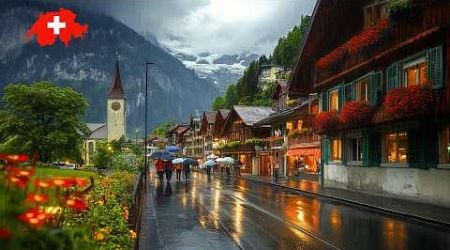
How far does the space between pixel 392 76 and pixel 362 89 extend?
4.39 m

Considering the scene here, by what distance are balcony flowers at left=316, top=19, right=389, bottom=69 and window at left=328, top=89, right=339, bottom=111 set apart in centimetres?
273

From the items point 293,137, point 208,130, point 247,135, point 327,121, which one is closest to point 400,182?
point 327,121

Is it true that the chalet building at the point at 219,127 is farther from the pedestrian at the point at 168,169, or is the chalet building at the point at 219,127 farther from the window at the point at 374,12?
the window at the point at 374,12

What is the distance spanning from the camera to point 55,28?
693 cm

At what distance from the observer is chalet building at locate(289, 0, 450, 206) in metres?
22.3

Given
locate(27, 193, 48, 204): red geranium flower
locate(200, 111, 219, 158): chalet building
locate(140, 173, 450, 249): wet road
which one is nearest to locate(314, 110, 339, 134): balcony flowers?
locate(140, 173, 450, 249): wet road

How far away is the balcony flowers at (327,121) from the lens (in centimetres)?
3258

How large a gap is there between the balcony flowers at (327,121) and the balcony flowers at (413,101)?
927cm

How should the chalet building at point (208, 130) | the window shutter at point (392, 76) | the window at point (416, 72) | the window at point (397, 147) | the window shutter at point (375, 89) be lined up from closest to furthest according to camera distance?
the window at point (416, 72) → the window at point (397, 147) → the window shutter at point (392, 76) → the window shutter at point (375, 89) → the chalet building at point (208, 130)

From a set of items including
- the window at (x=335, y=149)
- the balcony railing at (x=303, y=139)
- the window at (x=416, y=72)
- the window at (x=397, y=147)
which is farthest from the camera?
the balcony railing at (x=303, y=139)

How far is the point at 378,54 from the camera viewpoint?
1030 inches

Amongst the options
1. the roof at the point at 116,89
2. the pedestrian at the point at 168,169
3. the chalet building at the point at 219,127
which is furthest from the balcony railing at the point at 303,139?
the roof at the point at 116,89

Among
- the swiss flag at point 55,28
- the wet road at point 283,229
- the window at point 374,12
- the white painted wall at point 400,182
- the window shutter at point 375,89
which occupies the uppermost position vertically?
the window at point 374,12

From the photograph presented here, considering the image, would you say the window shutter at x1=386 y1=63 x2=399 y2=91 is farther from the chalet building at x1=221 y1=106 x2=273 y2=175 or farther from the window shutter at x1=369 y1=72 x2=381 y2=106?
the chalet building at x1=221 y1=106 x2=273 y2=175
